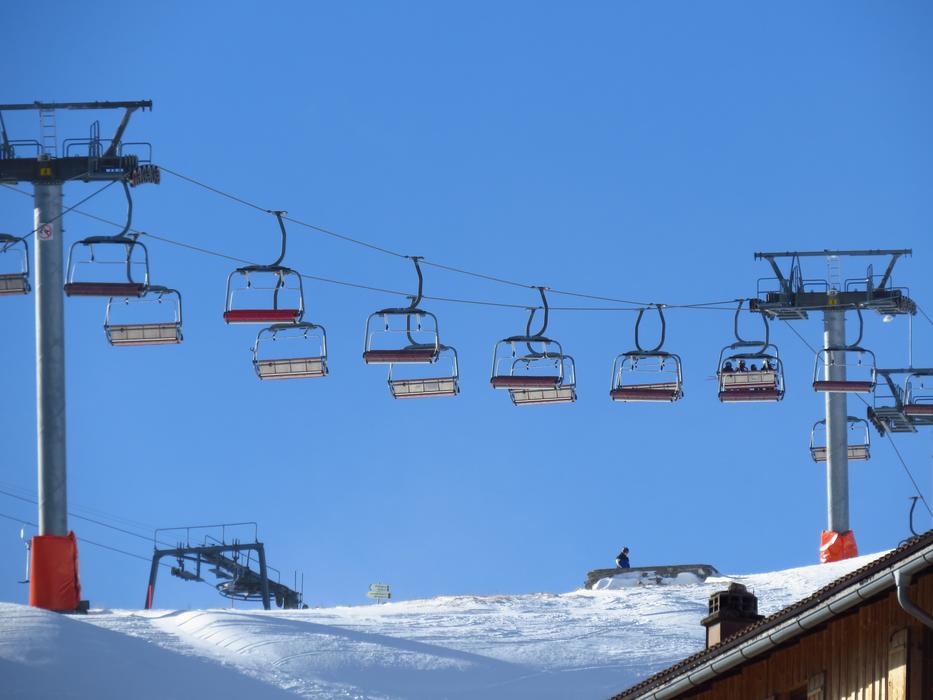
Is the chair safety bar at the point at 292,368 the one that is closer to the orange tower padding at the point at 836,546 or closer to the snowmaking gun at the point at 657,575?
the snowmaking gun at the point at 657,575

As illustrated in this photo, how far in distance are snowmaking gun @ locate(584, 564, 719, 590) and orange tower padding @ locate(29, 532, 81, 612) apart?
12.8m

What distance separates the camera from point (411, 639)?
40.1 meters

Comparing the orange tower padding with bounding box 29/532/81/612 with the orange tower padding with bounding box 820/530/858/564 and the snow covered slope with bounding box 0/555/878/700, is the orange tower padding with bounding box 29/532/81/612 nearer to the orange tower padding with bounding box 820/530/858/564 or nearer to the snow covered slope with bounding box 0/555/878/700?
the snow covered slope with bounding box 0/555/878/700

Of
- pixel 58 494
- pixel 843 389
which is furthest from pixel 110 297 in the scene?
pixel 843 389

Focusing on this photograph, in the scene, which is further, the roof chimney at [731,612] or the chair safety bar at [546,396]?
the chair safety bar at [546,396]

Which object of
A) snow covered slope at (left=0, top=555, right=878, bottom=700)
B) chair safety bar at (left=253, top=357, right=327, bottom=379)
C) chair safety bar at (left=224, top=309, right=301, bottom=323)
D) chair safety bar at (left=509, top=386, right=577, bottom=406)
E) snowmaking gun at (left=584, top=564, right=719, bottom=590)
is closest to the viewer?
chair safety bar at (left=224, top=309, right=301, bottom=323)

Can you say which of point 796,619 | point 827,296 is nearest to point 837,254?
point 827,296

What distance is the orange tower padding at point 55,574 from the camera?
127ft

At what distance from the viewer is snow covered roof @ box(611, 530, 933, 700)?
1895 centimetres

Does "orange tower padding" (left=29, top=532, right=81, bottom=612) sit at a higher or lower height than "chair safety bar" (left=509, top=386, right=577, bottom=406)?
lower

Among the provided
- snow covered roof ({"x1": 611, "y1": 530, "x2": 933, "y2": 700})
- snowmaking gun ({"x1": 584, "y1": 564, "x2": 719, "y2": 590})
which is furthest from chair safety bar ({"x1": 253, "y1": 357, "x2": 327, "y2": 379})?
snowmaking gun ({"x1": 584, "y1": 564, "x2": 719, "y2": 590})

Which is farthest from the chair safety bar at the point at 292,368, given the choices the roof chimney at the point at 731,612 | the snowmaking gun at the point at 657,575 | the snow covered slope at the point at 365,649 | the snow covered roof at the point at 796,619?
the snowmaking gun at the point at 657,575

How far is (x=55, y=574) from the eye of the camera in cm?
3956

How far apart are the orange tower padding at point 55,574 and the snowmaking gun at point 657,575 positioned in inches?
504
